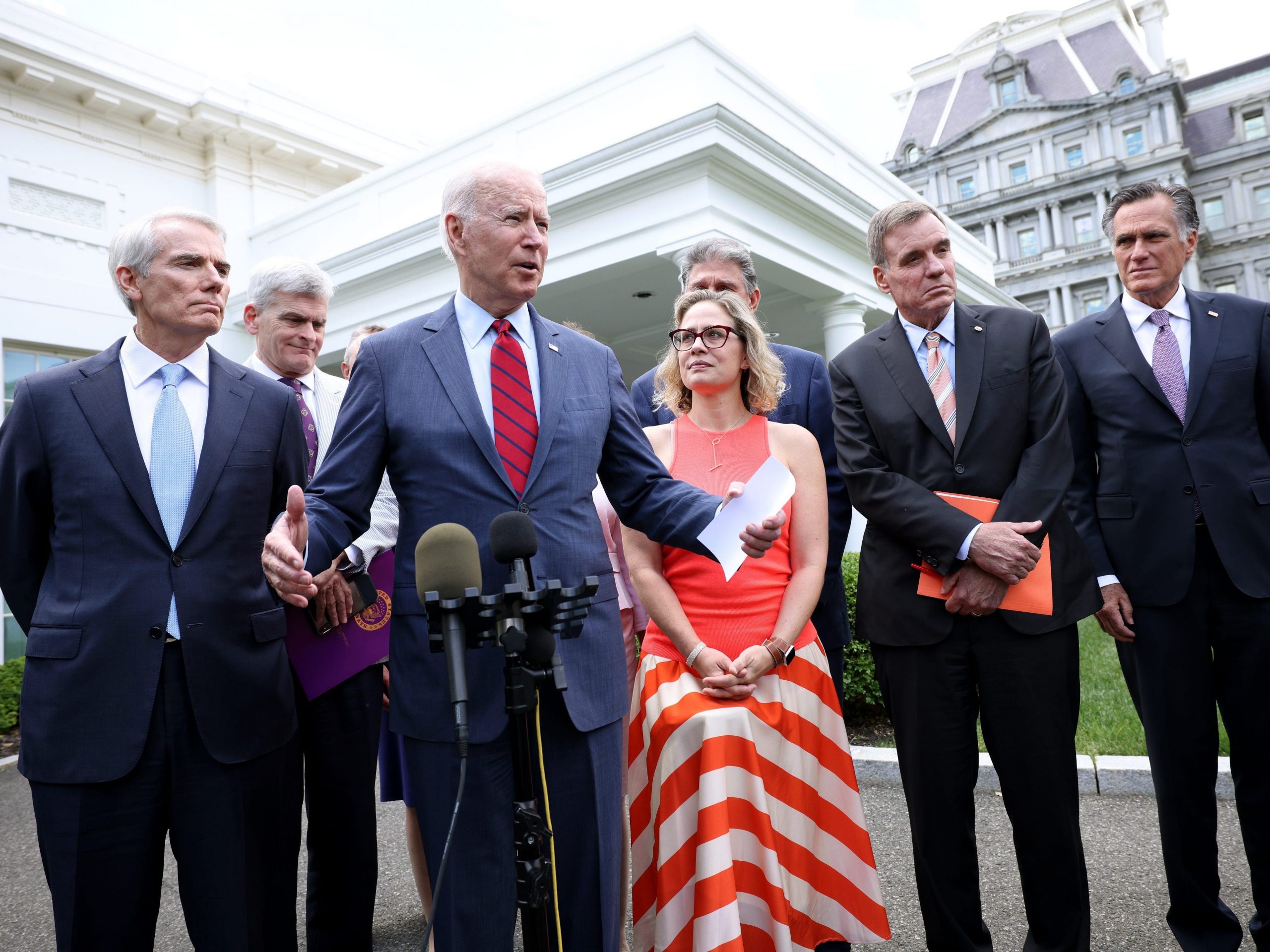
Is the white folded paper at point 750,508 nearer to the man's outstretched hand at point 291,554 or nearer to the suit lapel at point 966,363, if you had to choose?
the suit lapel at point 966,363

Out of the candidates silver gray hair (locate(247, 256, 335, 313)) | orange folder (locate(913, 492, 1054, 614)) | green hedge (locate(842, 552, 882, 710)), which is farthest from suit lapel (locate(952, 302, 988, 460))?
green hedge (locate(842, 552, 882, 710))

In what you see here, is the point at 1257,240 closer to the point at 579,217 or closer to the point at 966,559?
the point at 579,217

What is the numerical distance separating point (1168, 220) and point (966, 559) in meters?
1.69

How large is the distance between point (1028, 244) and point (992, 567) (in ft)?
167

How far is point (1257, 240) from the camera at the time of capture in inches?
1698

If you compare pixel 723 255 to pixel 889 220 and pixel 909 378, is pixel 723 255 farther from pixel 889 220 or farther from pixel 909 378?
pixel 909 378

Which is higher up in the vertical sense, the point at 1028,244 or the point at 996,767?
the point at 1028,244

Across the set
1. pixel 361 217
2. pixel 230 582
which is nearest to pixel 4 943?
pixel 230 582

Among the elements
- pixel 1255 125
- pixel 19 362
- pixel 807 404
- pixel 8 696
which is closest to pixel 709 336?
pixel 807 404

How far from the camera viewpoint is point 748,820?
2666 millimetres

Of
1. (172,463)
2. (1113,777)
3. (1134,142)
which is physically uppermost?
(1134,142)

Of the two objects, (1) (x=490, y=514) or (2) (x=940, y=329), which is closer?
(1) (x=490, y=514)

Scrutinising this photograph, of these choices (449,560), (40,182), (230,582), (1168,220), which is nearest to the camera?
(449,560)

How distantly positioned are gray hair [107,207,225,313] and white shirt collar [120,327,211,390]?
0.11 m
